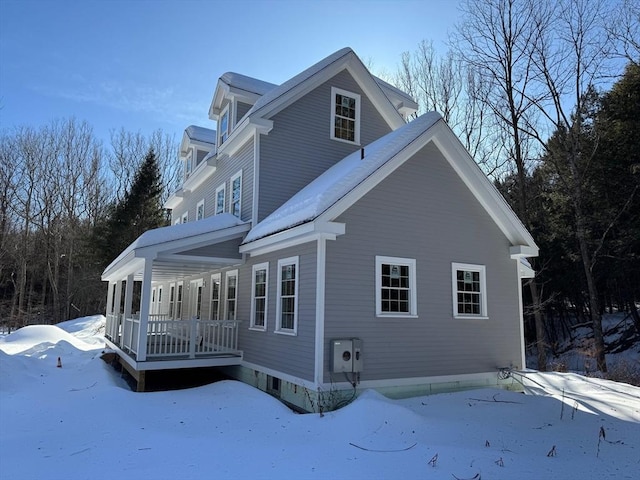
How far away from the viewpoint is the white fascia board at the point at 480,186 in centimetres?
1018

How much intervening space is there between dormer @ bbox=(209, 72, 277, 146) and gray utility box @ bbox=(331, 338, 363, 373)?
8538 mm

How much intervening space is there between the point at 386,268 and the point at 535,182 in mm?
19596

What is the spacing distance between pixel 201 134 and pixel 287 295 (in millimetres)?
12608

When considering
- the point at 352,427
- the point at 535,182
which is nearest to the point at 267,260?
the point at 352,427

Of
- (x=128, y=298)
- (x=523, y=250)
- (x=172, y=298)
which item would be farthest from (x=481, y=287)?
(x=172, y=298)

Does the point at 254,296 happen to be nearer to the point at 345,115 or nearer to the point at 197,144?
the point at 345,115

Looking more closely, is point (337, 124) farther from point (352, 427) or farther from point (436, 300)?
point (352, 427)

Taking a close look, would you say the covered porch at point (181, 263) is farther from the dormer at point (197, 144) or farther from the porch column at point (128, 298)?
the dormer at point (197, 144)

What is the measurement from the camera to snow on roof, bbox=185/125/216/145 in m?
19.6

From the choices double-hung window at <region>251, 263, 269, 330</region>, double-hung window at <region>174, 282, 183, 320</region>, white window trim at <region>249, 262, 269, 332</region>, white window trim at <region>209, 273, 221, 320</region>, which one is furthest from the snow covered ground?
double-hung window at <region>174, 282, 183, 320</region>

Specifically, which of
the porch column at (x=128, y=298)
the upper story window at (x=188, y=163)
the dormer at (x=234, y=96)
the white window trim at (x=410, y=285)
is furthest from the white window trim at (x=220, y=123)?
the white window trim at (x=410, y=285)

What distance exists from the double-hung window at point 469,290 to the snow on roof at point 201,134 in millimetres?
13176

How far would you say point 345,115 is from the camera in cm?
1365

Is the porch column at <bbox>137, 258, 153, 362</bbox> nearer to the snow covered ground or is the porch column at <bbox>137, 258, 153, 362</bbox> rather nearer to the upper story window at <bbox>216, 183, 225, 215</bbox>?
the snow covered ground
